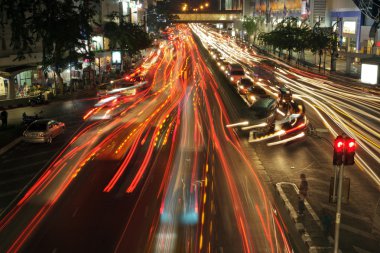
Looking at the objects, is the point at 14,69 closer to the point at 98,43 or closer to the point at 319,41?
the point at 98,43

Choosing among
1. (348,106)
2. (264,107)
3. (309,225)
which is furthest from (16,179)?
(348,106)

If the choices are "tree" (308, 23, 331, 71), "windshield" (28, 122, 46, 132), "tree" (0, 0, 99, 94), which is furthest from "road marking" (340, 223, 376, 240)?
"tree" (308, 23, 331, 71)

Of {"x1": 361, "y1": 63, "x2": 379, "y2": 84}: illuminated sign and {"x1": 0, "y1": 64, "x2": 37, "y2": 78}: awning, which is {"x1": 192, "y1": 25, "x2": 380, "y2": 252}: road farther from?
{"x1": 0, "y1": 64, "x2": 37, "y2": 78}: awning

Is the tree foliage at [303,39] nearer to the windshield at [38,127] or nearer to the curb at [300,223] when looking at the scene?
the windshield at [38,127]

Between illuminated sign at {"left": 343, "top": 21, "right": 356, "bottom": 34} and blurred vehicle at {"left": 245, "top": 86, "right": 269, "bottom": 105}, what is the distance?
44036 millimetres

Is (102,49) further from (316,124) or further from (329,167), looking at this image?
(329,167)

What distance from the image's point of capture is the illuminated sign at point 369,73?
183 ft

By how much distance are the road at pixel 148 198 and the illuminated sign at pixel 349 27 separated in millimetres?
56140

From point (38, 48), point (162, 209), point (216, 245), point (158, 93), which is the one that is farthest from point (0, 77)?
point (216, 245)

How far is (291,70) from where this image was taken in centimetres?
7369

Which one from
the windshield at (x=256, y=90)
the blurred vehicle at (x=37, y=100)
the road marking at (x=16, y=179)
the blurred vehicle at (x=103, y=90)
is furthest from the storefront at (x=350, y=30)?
the road marking at (x=16, y=179)

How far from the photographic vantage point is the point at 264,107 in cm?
3616

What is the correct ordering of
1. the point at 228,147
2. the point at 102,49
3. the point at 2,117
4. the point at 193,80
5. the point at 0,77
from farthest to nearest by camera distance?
the point at 102,49 → the point at 193,80 → the point at 0,77 → the point at 2,117 → the point at 228,147

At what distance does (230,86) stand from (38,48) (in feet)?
64.8
